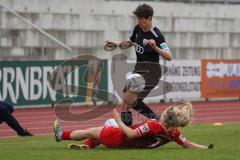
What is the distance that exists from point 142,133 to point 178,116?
533 millimetres

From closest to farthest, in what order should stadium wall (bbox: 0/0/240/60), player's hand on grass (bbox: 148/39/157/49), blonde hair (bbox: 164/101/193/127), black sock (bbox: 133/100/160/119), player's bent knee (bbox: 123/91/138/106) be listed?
blonde hair (bbox: 164/101/193/127)
player's hand on grass (bbox: 148/39/157/49)
player's bent knee (bbox: 123/91/138/106)
black sock (bbox: 133/100/160/119)
stadium wall (bbox: 0/0/240/60)

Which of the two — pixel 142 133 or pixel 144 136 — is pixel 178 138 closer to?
pixel 144 136

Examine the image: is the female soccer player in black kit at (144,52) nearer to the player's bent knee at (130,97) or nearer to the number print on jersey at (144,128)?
the player's bent knee at (130,97)

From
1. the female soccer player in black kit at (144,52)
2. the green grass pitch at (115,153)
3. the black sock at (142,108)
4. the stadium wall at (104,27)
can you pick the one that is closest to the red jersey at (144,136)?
the green grass pitch at (115,153)

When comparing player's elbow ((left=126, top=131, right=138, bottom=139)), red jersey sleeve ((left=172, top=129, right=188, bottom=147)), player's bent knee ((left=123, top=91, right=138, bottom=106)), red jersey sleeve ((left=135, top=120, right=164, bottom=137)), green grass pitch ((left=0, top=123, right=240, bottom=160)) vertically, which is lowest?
green grass pitch ((left=0, top=123, right=240, bottom=160))

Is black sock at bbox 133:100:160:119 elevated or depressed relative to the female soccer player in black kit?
depressed

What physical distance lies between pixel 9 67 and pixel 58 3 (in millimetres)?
6498

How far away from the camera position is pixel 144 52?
35.0 ft

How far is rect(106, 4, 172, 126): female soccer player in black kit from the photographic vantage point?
10.5 metres

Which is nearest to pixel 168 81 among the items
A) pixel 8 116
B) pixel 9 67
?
pixel 9 67

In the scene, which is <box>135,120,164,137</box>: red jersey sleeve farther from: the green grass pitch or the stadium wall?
the stadium wall

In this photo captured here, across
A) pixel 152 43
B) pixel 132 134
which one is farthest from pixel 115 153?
pixel 152 43

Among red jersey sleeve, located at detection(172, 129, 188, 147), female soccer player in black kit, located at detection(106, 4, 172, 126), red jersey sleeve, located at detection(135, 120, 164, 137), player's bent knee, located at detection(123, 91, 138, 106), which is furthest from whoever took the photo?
player's bent knee, located at detection(123, 91, 138, 106)

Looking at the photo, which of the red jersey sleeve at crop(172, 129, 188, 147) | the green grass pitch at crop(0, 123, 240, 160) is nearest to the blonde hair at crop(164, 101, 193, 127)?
the red jersey sleeve at crop(172, 129, 188, 147)
